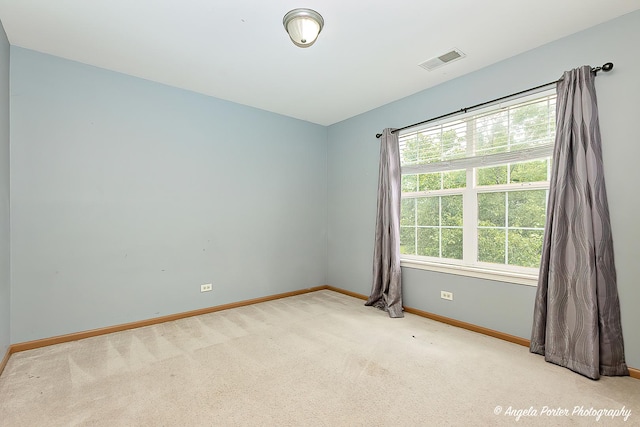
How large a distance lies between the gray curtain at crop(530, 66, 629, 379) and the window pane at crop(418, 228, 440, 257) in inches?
42.6

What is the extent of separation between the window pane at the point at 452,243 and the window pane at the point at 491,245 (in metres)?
0.21

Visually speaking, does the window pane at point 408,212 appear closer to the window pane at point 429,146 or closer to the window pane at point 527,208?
the window pane at point 429,146

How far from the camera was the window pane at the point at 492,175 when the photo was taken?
283cm

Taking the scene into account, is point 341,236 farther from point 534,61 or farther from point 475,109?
point 534,61

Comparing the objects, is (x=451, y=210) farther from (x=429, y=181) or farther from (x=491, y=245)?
(x=491, y=245)

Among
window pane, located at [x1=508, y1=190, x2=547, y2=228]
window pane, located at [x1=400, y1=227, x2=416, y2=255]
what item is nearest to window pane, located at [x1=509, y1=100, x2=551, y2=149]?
window pane, located at [x1=508, y1=190, x2=547, y2=228]

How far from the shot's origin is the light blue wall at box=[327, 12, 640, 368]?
2.09 m

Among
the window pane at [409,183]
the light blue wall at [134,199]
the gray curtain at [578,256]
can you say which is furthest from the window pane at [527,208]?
the light blue wall at [134,199]

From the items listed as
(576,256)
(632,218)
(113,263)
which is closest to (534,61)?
(632,218)

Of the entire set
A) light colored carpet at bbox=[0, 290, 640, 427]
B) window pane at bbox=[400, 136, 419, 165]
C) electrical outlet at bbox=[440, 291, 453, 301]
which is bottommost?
light colored carpet at bbox=[0, 290, 640, 427]

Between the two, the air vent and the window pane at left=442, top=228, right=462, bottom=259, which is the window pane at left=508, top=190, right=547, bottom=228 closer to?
the window pane at left=442, top=228, right=462, bottom=259

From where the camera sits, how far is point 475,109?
9.58 ft

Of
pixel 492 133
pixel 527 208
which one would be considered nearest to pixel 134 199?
pixel 492 133

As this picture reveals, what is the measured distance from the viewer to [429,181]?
11.3ft
